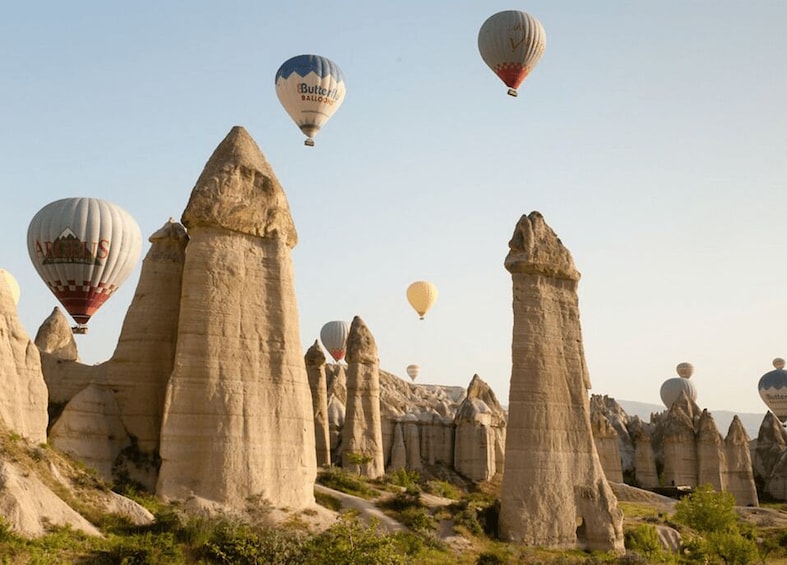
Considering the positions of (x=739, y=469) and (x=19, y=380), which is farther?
(x=739, y=469)

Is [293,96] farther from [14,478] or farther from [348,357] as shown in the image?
[14,478]

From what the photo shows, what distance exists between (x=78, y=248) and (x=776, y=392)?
83.7 metres

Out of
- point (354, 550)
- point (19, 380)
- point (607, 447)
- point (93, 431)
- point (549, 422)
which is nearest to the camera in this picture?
point (354, 550)

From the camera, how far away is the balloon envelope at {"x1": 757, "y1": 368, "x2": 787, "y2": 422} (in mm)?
100875

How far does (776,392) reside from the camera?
101500 millimetres

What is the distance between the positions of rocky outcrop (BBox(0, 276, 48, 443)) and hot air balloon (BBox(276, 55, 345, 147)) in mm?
25057

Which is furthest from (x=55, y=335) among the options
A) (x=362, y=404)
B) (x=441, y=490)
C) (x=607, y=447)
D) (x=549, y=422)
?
(x=607, y=447)

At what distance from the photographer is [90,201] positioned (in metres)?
40.5

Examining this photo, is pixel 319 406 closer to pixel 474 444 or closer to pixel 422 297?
pixel 474 444

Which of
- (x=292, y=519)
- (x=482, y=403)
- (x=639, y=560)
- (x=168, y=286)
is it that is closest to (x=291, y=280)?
(x=168, y=286)

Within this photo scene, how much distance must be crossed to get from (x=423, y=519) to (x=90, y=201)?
19.8 meters

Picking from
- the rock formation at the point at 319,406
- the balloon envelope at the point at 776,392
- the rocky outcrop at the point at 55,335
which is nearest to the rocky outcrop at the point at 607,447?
the rock formation at the point at 319,406

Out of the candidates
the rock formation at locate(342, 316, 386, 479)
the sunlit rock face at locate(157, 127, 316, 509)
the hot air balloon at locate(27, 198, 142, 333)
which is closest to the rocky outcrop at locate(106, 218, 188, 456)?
the sunlit rock face at locate(157, 127, 316, 509)

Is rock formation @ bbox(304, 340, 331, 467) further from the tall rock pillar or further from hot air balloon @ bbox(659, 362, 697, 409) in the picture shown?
hot air balloon @ bbox(659, 362, 697, 409)
